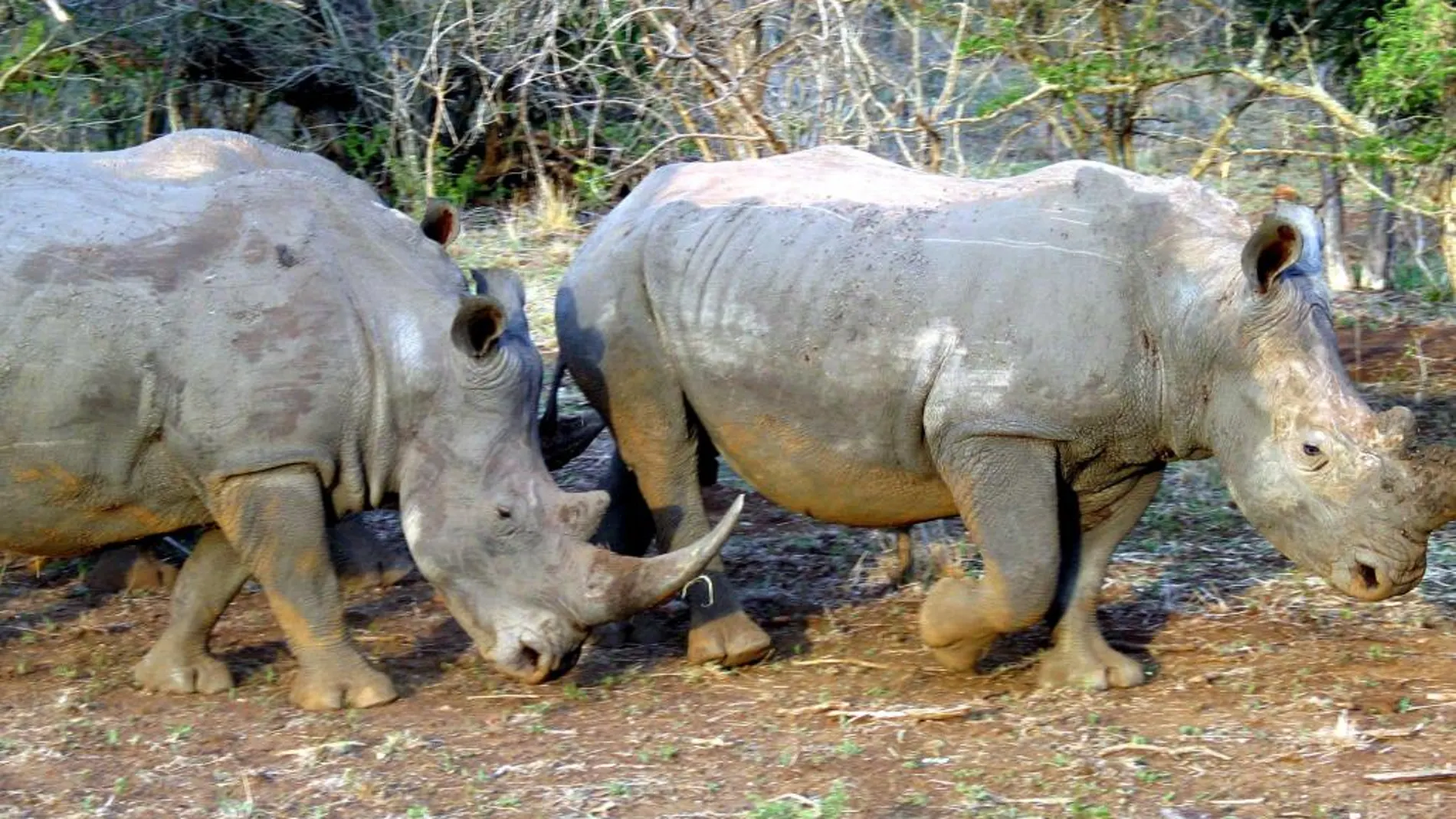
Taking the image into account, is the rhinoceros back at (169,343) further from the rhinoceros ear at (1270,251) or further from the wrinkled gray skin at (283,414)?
the rhinoceros ear at (1270,251)

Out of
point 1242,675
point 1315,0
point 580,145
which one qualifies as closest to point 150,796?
point 1242,675

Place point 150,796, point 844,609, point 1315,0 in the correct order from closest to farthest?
point 150,796 < point 844,609 < point 1315,0

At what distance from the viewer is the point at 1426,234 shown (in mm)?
12531

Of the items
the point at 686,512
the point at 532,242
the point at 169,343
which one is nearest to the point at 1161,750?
the point at 686,512

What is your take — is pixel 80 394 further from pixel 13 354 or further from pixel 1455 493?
pixel 1455 493

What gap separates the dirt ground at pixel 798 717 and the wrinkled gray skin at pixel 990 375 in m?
0.32

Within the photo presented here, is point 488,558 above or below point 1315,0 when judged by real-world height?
below

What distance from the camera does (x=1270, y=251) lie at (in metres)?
5.80

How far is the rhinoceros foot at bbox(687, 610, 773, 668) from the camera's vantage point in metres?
6.59

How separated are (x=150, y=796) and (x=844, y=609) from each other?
277 centimetres

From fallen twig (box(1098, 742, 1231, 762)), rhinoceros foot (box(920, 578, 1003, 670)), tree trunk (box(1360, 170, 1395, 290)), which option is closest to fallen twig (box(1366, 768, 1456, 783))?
fallen twig (box(1098, 742, 1231, 762))

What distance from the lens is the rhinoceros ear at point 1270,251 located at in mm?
5734

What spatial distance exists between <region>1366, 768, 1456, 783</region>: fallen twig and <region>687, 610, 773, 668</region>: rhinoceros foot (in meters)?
2.07

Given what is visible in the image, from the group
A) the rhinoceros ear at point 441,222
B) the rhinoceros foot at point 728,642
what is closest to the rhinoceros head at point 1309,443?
the rhinoceros foot at point 728,642
